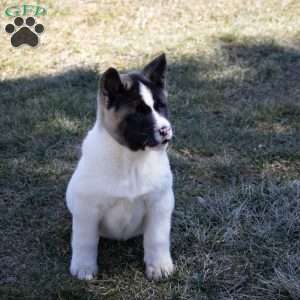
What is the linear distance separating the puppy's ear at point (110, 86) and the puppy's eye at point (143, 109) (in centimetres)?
14

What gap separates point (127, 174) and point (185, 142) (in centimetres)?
218

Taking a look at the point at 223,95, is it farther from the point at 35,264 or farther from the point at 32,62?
the point at 35,264

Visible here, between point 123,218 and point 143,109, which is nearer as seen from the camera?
point 143,109

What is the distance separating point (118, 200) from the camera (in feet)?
10.9

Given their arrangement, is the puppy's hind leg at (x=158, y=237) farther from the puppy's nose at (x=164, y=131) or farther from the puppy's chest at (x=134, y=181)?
the puppy's nose at (x=164, y=131)

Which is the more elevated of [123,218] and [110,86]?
[110,86]

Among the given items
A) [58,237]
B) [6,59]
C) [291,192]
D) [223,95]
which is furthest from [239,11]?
[58,237]

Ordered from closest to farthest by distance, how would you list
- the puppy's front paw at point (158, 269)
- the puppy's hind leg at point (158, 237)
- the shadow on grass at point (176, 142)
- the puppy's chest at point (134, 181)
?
the puppy's chest at point (134, 181) < the puppy's hind leg at point (158, 237) < the puppy's front paw at point (158, 269) < the shadow on grass at point (176, 142)

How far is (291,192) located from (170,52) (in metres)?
3.87

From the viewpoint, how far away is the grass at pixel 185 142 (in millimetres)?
3660

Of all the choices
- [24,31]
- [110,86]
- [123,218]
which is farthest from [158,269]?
[24,31]

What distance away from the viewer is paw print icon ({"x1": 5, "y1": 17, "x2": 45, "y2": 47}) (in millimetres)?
8281

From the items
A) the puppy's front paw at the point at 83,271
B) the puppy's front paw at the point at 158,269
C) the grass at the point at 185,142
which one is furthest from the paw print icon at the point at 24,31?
the puppy's front paw at the point at 158,269

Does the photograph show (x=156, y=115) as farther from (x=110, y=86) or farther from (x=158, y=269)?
(x=158, y=269)
